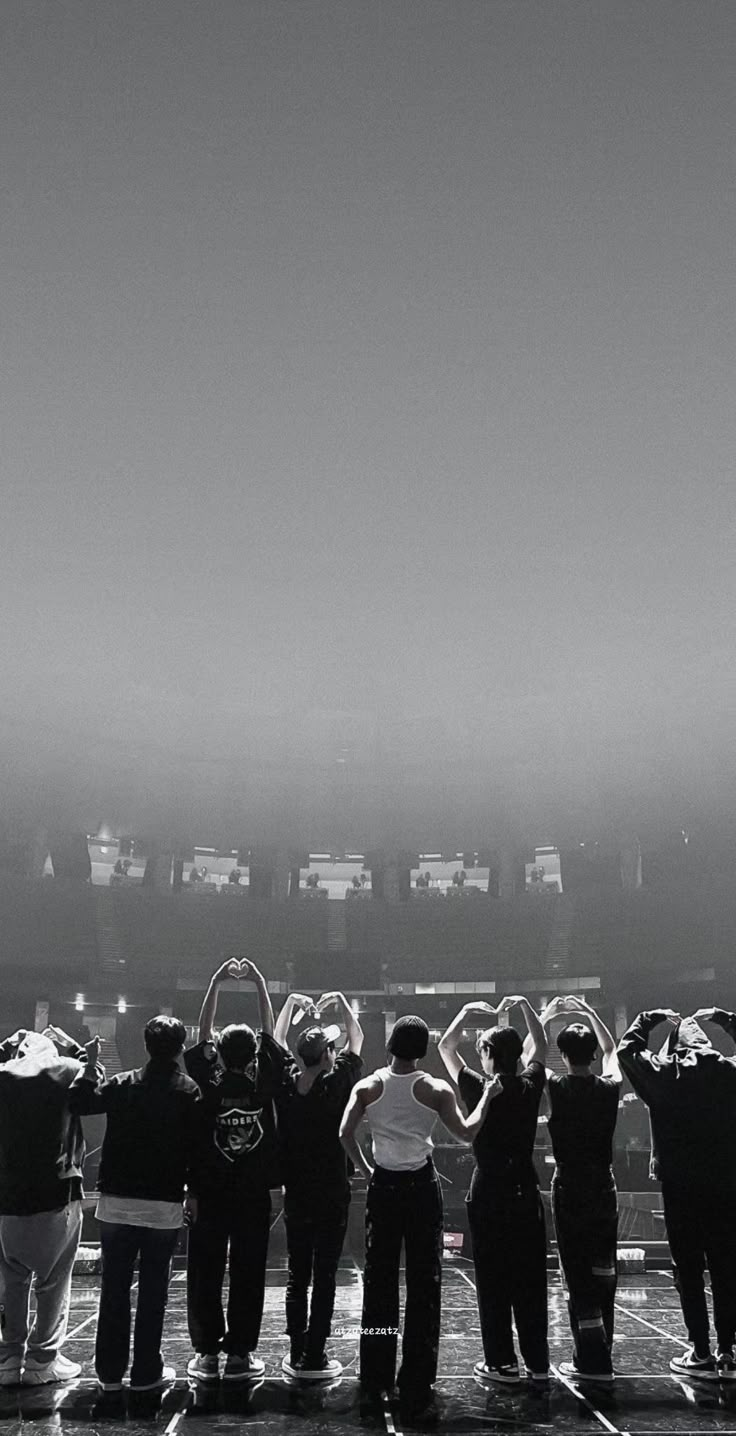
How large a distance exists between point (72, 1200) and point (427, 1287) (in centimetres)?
164

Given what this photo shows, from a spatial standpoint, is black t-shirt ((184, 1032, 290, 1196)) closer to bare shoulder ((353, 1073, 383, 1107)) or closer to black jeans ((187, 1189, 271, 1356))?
black jeans ((187, 1189, 271, 1356))

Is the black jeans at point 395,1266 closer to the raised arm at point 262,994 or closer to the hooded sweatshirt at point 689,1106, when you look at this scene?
the raised arm at point 262,994

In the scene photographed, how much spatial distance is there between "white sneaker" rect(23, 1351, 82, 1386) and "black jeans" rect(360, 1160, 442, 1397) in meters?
1.31

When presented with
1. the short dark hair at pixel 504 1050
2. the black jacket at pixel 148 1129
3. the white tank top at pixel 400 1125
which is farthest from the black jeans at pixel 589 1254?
the black jacket at pixel 148 1129

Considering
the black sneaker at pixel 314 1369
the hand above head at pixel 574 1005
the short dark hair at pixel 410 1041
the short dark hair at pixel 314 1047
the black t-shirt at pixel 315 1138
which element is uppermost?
the hand above head at pixel 574 1005

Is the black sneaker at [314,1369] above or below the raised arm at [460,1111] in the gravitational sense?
below

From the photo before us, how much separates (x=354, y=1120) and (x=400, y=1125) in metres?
0.28

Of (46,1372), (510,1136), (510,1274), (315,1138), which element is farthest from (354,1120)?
(46,1372)

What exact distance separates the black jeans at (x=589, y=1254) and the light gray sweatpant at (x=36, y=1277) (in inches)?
87.9

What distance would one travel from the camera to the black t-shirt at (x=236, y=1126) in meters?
4.25

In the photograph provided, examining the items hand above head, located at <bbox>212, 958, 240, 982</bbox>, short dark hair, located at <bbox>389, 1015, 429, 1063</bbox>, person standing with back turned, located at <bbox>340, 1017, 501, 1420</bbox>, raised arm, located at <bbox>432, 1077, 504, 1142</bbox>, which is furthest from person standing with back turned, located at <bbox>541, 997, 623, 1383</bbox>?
hand above head, located at <bbox>212, 958, 240, 982</bbox>

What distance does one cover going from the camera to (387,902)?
34.5 meters

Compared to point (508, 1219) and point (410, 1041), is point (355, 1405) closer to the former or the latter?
point (508, 1219)

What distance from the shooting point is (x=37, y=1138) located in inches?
172
